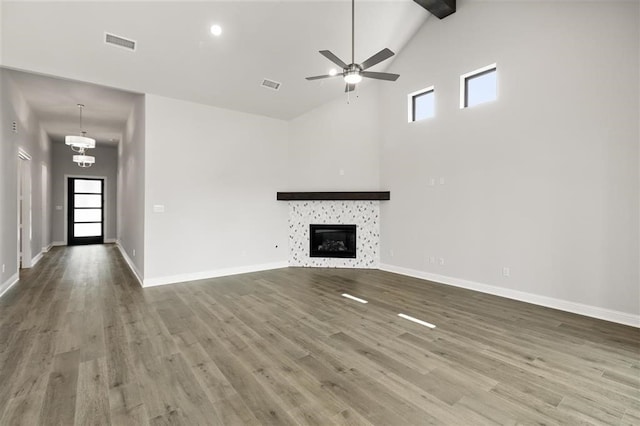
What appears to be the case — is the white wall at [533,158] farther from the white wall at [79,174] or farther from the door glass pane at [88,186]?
the door glass pane at [88,186]

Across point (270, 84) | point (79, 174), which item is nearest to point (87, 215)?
point (79, 174)

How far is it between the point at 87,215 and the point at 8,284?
22.1 ft

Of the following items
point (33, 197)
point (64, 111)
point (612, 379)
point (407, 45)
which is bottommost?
point (612, 379)

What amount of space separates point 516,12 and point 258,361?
5.72 m

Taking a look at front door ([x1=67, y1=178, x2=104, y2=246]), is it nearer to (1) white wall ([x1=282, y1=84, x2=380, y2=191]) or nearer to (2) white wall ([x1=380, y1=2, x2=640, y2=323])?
(1) white wall ([x1=282, y1=84, x2=380, y2=191])

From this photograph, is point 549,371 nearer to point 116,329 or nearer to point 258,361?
point 258,361

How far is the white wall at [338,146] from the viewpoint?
21.6 ft

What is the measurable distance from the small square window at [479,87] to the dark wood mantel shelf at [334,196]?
2.20 m

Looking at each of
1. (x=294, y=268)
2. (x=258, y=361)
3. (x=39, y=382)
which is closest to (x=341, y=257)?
(x=294, y=268)

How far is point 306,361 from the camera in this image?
8.76 ft

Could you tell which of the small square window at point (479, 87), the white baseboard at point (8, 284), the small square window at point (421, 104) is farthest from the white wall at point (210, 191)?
the small square window at point (479, 87)

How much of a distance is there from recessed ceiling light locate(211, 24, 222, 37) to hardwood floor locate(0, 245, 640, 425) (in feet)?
12.3

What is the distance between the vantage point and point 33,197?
7246 millimetres

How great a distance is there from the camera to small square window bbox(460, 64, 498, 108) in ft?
15.7
